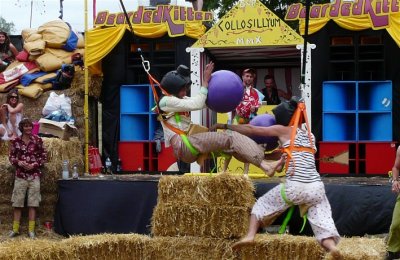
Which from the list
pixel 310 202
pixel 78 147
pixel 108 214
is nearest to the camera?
pixel 310 202

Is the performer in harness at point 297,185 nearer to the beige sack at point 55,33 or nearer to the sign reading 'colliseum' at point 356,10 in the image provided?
the sign reading 'colliseum' at point 356,10

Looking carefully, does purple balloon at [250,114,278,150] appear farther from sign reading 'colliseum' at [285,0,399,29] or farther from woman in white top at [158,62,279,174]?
sign reading 'colliseum' at [285,0,399,29]

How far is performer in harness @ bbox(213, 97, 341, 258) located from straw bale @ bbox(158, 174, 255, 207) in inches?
37.4

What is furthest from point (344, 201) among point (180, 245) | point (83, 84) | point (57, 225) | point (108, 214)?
point (83, 84)

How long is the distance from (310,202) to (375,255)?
0.80 m

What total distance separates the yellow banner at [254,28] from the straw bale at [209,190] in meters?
3.88

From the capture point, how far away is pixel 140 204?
957 centimetres

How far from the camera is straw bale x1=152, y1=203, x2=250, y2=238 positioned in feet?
24.1

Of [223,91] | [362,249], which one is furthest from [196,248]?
[223,91]

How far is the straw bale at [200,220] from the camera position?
7344mm

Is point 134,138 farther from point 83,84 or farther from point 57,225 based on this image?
→ point 57,225

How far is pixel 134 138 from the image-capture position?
1189 centimetres

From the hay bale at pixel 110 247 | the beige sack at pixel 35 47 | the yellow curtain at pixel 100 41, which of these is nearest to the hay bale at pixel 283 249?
the hay bale at pixel 110 247

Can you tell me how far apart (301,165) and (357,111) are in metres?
5.08
